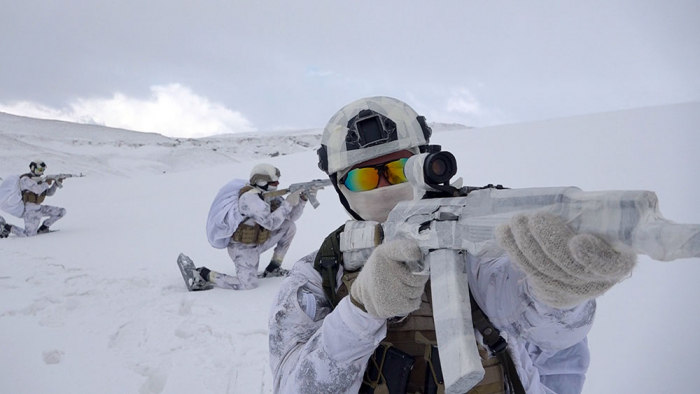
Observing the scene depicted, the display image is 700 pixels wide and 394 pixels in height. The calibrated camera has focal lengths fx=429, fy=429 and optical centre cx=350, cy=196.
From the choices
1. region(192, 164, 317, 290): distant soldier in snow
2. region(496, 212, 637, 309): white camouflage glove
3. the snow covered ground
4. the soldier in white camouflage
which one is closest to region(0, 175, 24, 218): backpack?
the snow covered ground

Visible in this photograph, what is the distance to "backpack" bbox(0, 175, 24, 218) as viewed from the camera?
8.96m

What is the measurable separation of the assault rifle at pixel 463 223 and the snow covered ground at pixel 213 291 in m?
2.10

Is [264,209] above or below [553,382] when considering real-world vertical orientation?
above

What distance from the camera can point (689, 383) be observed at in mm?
2473

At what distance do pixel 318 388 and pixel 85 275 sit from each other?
17.8 feet

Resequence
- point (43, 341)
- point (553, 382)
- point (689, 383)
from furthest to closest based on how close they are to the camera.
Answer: point (43, 341) < point (689, 383) < point (553, 382)

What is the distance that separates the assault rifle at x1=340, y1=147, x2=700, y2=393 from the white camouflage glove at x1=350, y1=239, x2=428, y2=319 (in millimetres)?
41

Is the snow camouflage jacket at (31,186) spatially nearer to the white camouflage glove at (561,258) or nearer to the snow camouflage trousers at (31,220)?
the snow camouflage trousers at (31,220)

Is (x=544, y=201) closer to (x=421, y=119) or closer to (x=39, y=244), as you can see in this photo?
(x=421, y=119)

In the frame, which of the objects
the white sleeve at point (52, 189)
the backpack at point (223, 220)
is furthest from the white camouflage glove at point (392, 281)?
the white sleeve at point (52, 189)

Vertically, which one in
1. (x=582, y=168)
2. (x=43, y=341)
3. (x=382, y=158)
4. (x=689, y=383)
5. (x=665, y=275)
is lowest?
(x=43, y=341)

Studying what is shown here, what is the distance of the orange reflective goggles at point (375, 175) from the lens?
187 centimetres

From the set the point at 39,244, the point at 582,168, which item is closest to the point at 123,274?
the point at 39,244

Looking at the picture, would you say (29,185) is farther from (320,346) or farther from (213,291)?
(320,346)
